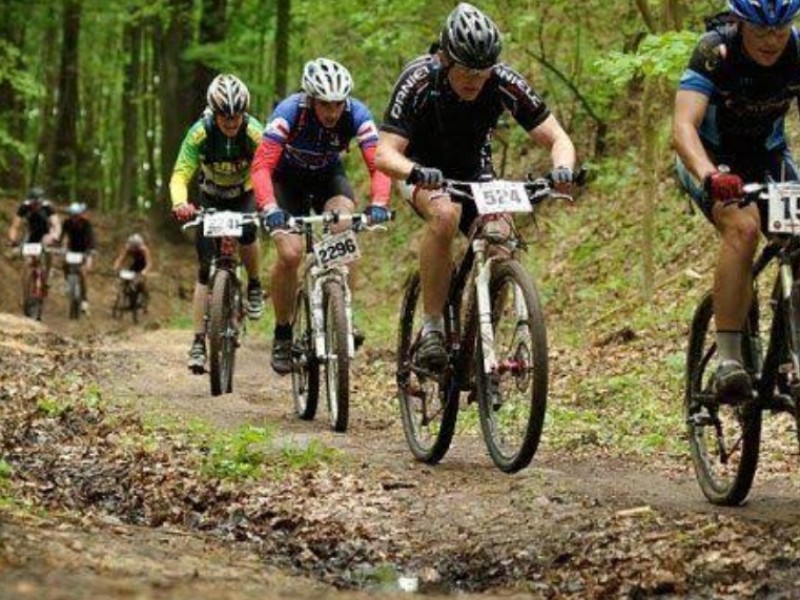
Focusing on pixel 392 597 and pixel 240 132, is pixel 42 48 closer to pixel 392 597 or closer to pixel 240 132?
pixel 240 132

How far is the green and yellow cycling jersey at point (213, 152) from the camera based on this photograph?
1112cm

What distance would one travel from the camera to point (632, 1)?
707 inches

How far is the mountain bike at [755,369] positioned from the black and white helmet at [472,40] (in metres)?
1.64

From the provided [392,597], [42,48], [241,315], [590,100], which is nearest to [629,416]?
[241,315]

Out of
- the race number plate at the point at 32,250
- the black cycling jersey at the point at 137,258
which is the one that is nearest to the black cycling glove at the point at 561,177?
the race number plate at the point at 32,250

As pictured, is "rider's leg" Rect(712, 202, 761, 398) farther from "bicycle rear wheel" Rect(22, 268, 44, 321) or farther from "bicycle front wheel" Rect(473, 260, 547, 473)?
"bicycle rear wheel" Rect(22, 268, 44, 321)

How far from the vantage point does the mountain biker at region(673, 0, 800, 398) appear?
223 inches

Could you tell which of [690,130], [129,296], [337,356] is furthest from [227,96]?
[129,296]

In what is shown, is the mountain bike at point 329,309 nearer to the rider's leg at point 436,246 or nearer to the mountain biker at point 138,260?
the rider's leg at point 436,246

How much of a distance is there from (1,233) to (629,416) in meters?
22.1

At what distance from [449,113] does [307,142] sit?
2733 mm

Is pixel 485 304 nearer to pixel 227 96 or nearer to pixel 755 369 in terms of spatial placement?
pixel 755 369

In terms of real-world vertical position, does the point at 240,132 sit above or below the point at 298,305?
above

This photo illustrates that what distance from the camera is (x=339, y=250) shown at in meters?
9.26
